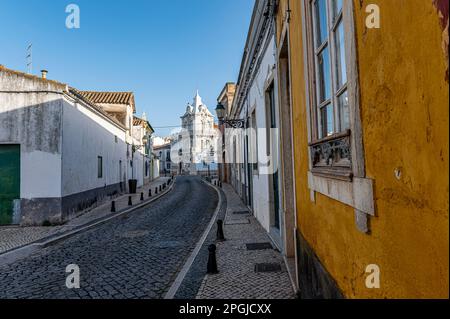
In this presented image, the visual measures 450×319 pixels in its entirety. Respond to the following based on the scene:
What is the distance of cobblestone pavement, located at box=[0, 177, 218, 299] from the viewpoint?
14.9 ft

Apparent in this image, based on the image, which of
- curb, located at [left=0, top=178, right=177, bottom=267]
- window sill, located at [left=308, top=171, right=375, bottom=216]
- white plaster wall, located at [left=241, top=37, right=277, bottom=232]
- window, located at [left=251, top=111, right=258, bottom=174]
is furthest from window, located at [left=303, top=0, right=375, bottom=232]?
curb, located at [left=0, top=178, right=177, bottom=267]

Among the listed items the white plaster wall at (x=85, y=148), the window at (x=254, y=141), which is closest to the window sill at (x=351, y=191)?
the window at (x=254, y=141)

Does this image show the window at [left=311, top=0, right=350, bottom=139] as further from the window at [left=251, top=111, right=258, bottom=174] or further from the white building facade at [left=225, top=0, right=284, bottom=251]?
the window at [left=251, top=111, right=258, bottom=174]

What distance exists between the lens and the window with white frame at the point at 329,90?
2289 millimetres

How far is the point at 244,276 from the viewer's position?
4887 millimetres

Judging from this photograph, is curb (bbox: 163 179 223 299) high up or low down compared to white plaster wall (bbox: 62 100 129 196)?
down

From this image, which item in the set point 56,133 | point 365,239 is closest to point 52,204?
point 56,133

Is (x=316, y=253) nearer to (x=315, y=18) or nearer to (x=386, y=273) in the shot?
(x=386, y=273)

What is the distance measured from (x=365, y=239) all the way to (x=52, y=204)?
1131 cm

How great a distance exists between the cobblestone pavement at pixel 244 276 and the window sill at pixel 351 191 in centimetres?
224

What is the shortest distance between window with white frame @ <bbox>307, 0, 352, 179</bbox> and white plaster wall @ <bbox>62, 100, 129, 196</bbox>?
10453 mm

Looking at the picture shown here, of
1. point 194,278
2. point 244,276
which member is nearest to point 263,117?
point 244,276

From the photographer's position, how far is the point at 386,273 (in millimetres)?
1555

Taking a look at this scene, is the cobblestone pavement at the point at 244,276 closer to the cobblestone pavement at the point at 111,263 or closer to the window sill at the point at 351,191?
the cobblestone pavement at the point at 111,263
